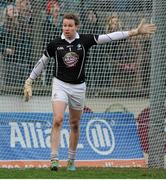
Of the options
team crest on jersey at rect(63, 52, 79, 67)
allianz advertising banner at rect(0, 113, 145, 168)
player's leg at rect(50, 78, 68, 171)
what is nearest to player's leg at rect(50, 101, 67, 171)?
player's leg at rect(50, 78, 68, 171)

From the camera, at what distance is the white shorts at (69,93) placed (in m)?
10.2

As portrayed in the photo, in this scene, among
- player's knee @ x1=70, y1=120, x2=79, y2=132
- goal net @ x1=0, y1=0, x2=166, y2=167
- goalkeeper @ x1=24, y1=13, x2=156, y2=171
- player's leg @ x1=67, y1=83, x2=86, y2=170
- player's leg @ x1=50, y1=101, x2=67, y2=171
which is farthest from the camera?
goal net @ x1=0, y1=0, x2=166, y2=167

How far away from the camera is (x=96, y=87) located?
41.7ft

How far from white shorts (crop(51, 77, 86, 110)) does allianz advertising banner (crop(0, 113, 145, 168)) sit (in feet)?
7.04

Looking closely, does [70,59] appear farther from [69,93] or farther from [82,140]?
[82,140]

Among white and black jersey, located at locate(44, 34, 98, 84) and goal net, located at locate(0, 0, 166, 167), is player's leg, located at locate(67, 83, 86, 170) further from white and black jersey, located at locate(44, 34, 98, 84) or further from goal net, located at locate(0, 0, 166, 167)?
goal net, located at locate(0, 0, 166, 167)

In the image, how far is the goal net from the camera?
1221 cm

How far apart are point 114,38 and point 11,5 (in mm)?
2385

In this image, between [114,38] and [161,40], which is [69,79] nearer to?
A: [114,38]

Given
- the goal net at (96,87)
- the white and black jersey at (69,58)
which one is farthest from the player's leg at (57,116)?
the goal net at (96,87)

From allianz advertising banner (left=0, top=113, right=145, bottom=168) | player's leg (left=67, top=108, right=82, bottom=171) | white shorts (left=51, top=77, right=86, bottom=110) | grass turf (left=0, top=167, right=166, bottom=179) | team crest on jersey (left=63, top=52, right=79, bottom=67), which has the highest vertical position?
team crest on jersey (left=63, top=52, right=79, bottom=67)

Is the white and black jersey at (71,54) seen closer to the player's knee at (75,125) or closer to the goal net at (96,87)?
the player's knee at (75,125)

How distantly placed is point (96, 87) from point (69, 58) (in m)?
2.46

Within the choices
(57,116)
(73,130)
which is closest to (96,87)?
(73,130)
